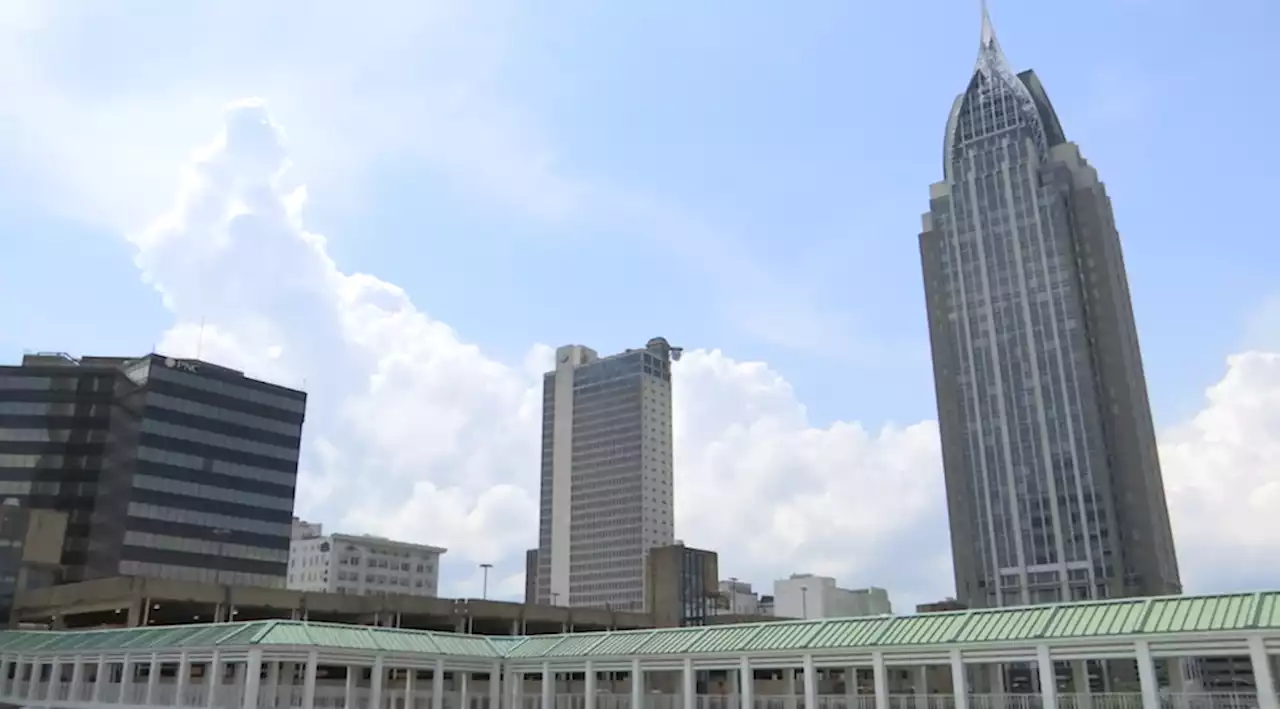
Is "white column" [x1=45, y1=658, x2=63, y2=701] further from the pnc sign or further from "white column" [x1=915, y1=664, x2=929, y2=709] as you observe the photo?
the pnc sign

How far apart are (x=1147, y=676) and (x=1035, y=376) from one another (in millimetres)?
130394

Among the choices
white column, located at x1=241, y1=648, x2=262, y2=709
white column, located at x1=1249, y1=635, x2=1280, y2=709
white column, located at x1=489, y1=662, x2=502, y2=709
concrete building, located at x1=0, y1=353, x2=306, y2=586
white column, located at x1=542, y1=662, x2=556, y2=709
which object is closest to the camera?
white column, located at x1=1249, y1=635, x2=1280, y2=709

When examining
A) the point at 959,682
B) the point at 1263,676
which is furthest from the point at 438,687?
the point at 1263,676

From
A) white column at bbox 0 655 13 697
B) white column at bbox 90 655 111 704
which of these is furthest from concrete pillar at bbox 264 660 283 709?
white column at bbox 0 655 13 697

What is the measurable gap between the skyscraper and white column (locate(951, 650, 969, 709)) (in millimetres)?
117606

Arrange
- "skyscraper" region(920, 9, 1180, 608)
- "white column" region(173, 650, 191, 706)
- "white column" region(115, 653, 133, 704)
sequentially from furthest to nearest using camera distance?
"skyscraper" region(920, 9, 1180, 608), "white column" region(115, 653, 133, 704), "white column" region(173, 650, 191, 706)

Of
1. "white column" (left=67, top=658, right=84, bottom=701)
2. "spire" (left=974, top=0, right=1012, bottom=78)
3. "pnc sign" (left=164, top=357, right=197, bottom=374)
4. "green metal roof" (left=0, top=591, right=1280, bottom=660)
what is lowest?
"white column" (left=67, top=658, right=84, bottom=701)

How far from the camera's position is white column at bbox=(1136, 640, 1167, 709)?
33.8 metres

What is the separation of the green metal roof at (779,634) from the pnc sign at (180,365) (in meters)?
72.6

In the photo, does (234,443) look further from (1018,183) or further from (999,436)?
(1018,183)

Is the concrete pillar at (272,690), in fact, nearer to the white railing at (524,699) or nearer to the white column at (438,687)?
the white railing at (524,699)

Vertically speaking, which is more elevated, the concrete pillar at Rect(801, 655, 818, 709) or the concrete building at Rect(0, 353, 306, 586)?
the concrete building at Rect(0, 353, 306, 586)

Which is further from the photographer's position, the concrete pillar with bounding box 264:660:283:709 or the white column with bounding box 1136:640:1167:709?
the concrete pillar with bounding box 264:660:283:709

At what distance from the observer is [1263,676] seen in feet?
104
